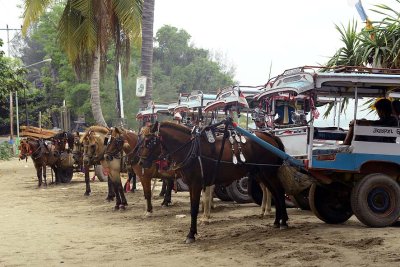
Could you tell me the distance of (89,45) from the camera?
22.8m

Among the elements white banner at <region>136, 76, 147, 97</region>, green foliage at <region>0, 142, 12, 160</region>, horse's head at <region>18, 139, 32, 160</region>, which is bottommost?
green foliage at <region>0, 142, 12, 160</region>

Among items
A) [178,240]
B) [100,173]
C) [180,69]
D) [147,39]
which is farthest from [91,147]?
[180,69]

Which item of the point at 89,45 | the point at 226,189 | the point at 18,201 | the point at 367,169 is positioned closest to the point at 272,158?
the point at 367,169

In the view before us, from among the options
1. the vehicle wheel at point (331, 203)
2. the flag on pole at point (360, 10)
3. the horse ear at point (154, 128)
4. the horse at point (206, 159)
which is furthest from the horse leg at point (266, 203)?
the flag on pole at point (360, 10)

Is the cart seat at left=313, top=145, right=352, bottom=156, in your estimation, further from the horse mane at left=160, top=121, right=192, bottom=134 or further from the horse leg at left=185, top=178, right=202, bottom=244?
the horse mane at left=160, top=121, right=192, bottom=134

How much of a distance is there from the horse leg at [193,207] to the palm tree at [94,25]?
1366 centimetres

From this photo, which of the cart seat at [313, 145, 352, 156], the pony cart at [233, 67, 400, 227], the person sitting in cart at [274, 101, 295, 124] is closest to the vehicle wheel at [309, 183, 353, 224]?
the pony cart at [233, 67, 400, 227]

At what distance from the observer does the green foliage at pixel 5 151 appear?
47.0 metres

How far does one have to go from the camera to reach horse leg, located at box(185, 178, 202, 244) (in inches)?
397

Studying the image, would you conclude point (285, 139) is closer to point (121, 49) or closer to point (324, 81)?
point (324, 81)

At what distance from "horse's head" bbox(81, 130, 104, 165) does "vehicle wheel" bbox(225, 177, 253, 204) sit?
3740 mm

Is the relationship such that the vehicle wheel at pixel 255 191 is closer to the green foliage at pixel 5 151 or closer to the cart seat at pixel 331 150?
the cart seat at pixel 331 150

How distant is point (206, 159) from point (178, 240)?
1.50m

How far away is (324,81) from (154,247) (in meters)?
3.94
